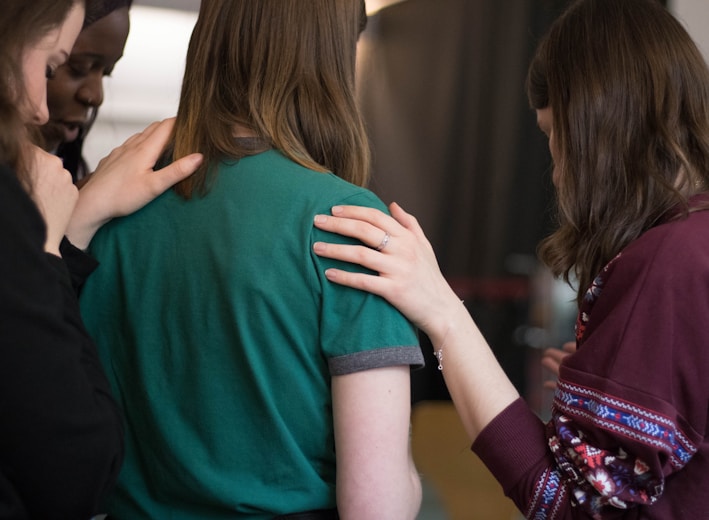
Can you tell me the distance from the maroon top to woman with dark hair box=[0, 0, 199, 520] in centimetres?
58

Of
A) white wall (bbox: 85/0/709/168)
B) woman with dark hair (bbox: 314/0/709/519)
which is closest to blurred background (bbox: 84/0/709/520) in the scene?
white wall (bbox: 85/0/709/168)

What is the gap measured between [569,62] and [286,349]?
0.60 m

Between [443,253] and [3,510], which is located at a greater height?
[3,510]

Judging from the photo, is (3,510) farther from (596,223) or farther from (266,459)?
(596,223)

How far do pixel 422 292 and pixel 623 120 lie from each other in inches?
15.1

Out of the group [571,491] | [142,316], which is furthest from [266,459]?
[571,491]

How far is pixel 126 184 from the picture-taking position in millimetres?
1070

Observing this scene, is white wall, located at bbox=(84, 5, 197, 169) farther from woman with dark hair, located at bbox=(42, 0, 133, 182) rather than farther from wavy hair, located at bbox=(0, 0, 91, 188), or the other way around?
wavy hair, located at bbox=(0, 0, 91, 188)

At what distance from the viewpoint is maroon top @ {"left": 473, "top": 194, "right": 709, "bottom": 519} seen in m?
1.01

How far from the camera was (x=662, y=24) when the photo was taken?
3.90 ft

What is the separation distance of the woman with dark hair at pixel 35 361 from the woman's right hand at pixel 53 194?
2cm

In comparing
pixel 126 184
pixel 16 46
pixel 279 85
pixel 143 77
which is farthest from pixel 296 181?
pixel 143 77

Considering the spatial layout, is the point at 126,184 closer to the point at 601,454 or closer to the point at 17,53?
the point at 17,53

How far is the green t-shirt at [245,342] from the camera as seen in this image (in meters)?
0.96
